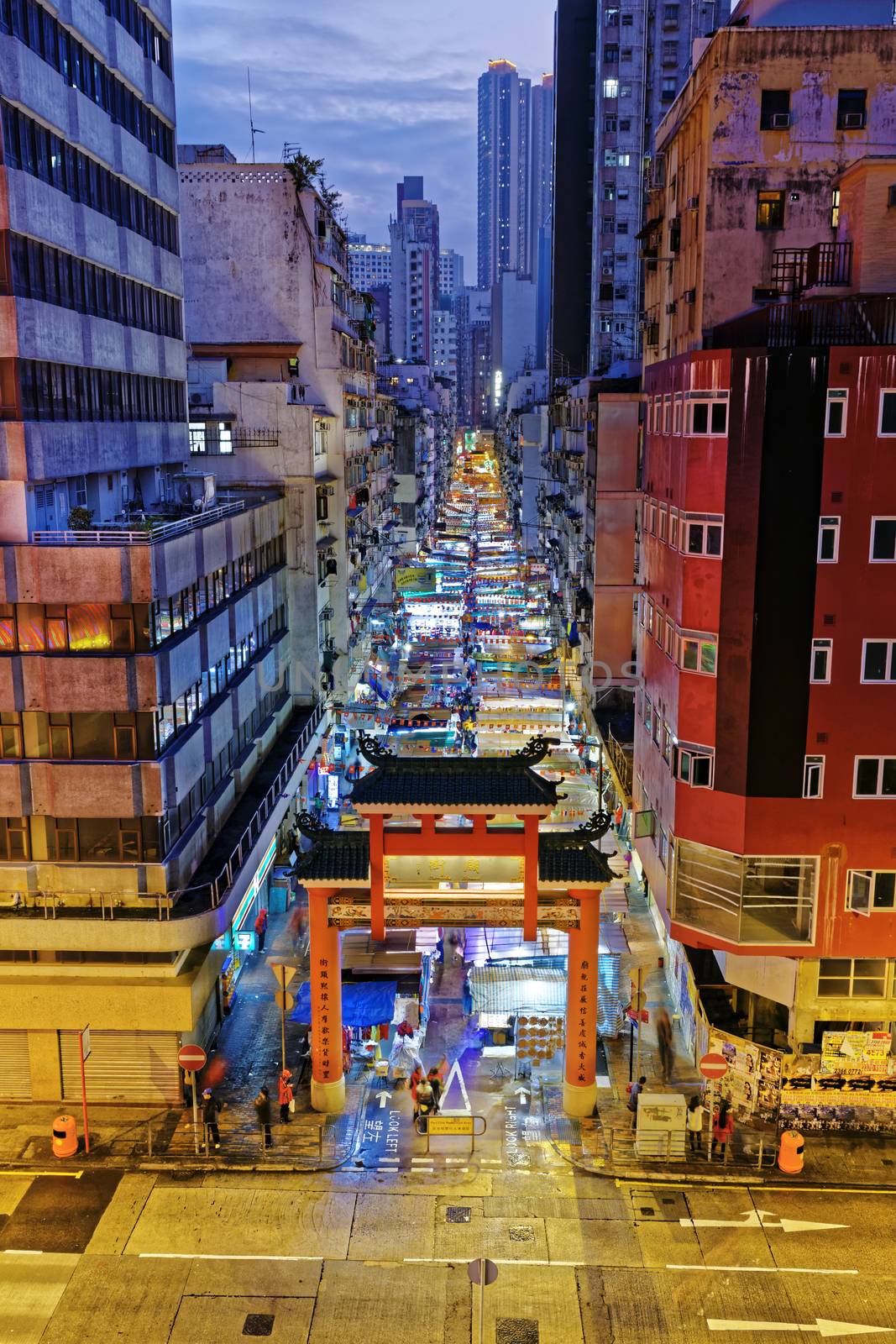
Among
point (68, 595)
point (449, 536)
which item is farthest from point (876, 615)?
point (449, 536)

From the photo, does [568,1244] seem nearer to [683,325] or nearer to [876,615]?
[876,615]

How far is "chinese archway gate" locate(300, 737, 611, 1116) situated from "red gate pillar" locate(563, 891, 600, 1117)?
24mm

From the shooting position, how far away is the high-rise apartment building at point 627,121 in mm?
83812

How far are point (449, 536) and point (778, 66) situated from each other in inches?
3792

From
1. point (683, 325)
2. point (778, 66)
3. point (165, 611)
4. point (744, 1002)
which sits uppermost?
point (778, 66)

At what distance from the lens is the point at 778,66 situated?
3116cm

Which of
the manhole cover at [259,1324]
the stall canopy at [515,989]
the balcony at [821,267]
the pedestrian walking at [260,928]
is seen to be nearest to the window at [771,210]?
the balcony at [821,267]

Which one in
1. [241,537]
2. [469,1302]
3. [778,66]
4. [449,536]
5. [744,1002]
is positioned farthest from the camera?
[449,536]

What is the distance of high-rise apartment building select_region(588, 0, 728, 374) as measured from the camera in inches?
3300

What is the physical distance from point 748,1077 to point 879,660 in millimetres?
10293

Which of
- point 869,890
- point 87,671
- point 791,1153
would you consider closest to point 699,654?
point 869,890

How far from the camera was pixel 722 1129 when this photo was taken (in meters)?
25.5

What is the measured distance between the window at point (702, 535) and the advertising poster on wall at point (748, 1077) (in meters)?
11.3

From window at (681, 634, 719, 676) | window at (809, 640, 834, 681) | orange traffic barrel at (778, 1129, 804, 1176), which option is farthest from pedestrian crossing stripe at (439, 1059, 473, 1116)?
window at (809, 640, 834, 681)
